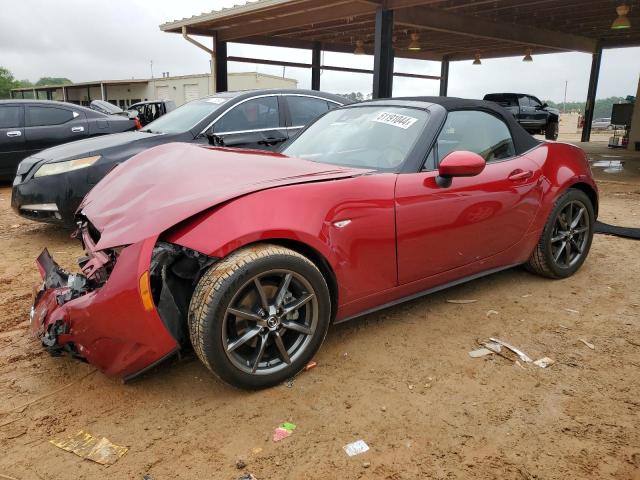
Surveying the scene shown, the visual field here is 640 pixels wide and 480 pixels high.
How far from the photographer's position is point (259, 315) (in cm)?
238

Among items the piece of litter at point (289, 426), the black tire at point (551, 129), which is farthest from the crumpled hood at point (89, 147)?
the black tire at point (551, 129)

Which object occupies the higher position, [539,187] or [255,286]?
[539,187]

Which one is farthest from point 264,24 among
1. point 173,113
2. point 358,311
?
point 358,311

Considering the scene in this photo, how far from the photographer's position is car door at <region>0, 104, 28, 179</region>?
785cm

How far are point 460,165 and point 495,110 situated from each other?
1.12 metres

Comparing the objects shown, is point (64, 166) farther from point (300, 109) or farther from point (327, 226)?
point (327, 226)

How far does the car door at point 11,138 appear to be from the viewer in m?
7.85

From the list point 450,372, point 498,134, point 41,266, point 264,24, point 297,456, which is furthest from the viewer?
point 264,24

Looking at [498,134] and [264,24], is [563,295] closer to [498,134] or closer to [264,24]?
[498,134]

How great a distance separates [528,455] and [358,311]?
111cm

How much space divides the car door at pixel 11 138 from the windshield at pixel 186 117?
134 inches

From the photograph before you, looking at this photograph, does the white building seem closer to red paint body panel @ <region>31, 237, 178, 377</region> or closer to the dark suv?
the dark suv

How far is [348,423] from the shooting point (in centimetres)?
221

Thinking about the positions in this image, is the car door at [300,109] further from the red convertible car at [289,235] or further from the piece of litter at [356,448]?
the piece of litter at [356,448]
